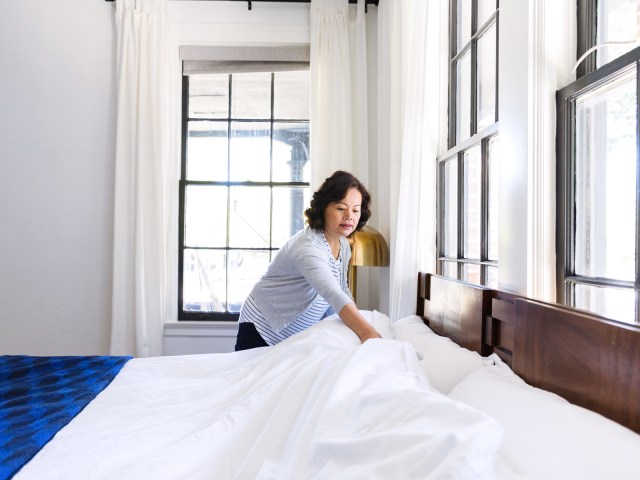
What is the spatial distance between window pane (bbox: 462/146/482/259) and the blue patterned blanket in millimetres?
1497

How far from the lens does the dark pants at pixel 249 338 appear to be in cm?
243

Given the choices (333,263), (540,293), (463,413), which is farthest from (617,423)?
(333,263)

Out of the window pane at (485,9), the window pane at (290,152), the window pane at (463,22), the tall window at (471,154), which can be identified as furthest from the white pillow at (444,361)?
the window pane at (290,152)

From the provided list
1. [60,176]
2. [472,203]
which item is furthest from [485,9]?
[60,176]

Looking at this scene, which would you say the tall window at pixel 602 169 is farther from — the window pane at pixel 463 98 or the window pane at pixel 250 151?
the window pane at pixel 250 151

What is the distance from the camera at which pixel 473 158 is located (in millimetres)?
2254

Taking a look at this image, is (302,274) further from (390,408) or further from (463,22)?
(463,22)

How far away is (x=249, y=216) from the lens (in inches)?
151

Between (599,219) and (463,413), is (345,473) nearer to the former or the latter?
(463,413)

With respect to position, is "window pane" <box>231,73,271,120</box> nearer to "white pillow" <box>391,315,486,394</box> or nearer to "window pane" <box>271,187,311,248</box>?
"window pane" <box>271,187,311,248</box>

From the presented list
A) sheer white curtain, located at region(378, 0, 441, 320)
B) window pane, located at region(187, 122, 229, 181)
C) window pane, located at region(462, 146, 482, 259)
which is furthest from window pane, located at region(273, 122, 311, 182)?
window pane, located at region(462, 146, 482, 259)

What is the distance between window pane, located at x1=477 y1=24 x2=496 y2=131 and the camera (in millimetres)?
2029

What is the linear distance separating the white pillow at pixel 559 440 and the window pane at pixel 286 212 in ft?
9.31

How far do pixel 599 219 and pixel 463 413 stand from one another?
0.74 m
